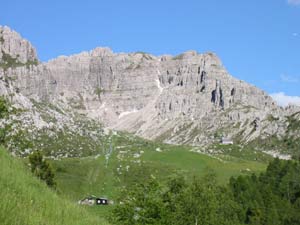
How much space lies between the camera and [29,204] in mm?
10219

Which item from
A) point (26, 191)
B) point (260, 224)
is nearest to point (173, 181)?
point (260, 224)

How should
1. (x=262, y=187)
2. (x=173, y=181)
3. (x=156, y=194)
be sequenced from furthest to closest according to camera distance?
1. (x=262, y=187)
2. (x=173, y=181)
3. (x=156, y=194)

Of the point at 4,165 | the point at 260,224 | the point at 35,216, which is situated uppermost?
the point at 4,165

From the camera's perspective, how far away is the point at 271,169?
14462 centimetres

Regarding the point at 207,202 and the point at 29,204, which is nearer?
the point at 29,204

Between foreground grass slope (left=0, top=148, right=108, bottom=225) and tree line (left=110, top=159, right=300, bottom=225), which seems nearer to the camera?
foreground grass slope (left=0, top=148, right=108, bottom=225)

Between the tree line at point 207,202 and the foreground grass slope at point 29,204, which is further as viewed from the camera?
the tree line at point 207,202

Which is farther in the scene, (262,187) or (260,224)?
(262,187)

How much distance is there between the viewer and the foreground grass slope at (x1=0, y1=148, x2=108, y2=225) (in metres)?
8.95

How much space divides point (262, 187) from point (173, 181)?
56.9 m

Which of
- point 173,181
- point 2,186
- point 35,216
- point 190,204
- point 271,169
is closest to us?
point 35,216

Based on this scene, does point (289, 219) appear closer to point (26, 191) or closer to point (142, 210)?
point (142, 210)

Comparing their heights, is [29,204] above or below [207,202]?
above

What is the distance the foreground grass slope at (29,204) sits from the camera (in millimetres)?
8952
